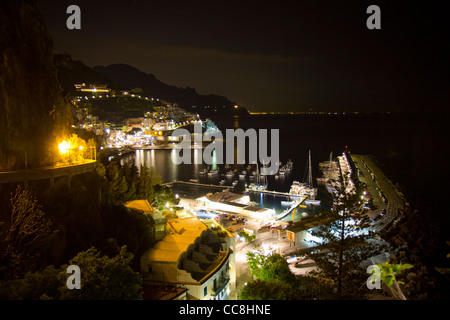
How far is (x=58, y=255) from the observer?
8.02 m

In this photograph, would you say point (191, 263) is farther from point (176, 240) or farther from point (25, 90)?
point (25, 90)

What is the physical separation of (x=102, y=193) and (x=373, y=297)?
396 inches

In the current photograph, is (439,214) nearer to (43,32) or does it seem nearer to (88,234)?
(88,234)

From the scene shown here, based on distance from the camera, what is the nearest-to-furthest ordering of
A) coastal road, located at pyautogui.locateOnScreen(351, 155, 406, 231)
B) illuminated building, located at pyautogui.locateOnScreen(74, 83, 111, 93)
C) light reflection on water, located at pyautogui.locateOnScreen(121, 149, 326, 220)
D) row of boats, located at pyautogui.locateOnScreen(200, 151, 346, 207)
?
1. coastal road, located at pyautogui.locateOnScreen(351, 155, 406, 231)
2. row of boats, located at pyautogui.locateOnScreen(200, 151, 346, 207)
3. light reflection on water, located at pyautogui.locateOnScreen(121, 149, 326, 220)
4. illuminated building, located at pyautogui.locateOnScreen(74, 83, 111, 93)

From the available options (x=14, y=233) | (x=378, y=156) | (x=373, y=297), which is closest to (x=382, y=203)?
(x=373, y=297)

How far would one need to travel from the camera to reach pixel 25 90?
8.77 m

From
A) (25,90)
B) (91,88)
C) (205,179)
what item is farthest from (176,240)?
(91,88)

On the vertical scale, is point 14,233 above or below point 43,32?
below

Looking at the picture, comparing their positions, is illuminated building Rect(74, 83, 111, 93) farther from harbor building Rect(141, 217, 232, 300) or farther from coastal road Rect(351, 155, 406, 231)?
harbor building Rect(141, 217, 232, 300)

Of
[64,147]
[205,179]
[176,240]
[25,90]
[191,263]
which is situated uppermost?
[25,90]

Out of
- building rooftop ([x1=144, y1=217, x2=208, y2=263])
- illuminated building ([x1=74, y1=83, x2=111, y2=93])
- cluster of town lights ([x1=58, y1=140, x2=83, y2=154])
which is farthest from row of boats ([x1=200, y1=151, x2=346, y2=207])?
illuminated building ([x1=74, y1=83, x2=111, y2=93])

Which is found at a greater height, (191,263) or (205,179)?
(191,263)

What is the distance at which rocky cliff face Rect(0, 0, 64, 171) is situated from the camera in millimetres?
8352

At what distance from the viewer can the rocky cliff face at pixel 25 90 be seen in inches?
329
